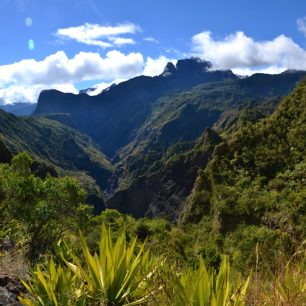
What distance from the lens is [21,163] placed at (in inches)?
811

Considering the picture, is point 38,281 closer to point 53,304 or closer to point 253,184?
point 53,304

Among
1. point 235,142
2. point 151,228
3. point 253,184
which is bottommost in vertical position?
point 151,228

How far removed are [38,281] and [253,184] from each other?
130 ft

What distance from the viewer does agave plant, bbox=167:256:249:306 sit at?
12.3 feet

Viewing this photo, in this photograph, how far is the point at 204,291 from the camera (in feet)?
12.4

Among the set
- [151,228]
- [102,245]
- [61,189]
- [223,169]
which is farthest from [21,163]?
[151,228]

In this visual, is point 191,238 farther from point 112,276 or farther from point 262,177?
point 112,276

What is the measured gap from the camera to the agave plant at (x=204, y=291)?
3.76m

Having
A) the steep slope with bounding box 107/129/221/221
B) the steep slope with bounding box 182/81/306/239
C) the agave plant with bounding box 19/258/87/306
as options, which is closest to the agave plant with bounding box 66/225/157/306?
the agave plant with bounding box 19/258/87/306

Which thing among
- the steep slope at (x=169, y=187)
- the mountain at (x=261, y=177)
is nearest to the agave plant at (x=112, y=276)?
the mountain at (x=261, y=177)

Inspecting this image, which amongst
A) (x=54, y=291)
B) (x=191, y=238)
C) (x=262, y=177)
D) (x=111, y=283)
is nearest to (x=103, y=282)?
(x=111, y=283)

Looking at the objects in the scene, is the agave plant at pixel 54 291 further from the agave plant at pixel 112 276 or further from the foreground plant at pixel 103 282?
the agave plant at pixel 112 276

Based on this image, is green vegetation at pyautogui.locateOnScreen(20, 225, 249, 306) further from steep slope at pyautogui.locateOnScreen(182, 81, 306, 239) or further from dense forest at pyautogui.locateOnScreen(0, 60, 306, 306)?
steep slope at pyautogui.locateOnScreen(182, 81, 306, 239)

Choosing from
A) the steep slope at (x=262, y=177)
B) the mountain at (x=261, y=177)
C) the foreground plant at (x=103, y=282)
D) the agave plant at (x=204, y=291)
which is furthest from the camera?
the mountain at (x=261, y=177)
